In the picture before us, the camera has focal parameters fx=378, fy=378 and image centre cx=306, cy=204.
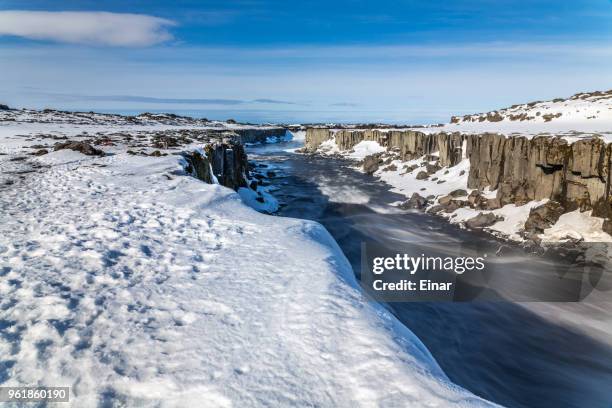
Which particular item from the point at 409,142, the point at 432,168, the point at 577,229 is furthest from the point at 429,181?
the point at 577,229

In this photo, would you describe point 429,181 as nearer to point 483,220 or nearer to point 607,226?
point 483,220

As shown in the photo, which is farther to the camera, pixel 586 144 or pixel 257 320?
pixel 586 144

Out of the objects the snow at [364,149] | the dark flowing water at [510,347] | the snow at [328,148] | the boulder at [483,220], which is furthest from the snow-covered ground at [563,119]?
the snow at [328,148]

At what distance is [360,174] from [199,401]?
171 ft

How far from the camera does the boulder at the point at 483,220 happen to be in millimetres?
26859

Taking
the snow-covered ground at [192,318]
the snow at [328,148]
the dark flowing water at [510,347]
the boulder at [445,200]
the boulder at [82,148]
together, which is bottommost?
the dark flowing water at [510,347]

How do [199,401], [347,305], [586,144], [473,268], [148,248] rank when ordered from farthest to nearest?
[586,144]
[473,268]
[148,248]
[347,305]
[199,401]

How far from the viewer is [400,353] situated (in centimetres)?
563

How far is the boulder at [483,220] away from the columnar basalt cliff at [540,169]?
1.68 m

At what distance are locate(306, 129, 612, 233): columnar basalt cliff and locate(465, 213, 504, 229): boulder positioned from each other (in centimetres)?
168

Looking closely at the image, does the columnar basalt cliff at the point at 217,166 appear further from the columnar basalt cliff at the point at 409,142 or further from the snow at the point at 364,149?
the snow at the point at 364,149

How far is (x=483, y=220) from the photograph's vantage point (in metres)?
27.1

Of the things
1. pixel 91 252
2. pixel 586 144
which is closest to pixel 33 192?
pixel 91 252

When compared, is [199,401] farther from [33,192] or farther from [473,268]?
[473,268]
